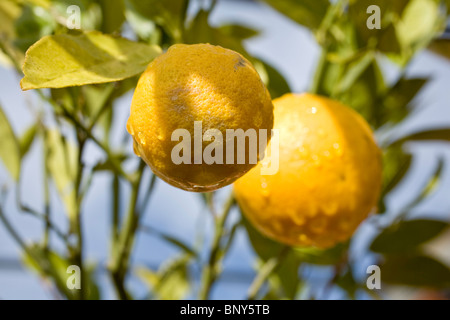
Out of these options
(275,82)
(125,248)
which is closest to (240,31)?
(275,82)

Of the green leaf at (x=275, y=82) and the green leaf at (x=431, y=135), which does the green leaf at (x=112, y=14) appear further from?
the green leaf at (x=431, y=135)

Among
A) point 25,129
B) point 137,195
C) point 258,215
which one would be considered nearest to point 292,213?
point 258,215

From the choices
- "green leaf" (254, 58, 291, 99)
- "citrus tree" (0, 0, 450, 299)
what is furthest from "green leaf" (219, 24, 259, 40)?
"green leaf" (254, 58, 291, 99)

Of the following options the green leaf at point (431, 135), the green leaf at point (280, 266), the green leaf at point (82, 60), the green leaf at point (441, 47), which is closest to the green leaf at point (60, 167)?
the green leaf at point (280, 266)

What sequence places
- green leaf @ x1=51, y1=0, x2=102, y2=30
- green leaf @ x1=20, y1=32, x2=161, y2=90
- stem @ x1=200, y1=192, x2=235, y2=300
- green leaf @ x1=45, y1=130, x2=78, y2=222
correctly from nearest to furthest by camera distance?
green leaf @ x1=20, y1=32, x2=161, y2=90 < green leaf @ x1=51, y1=0, x2=102, y2=30 < stem @ x1=200, y1=192, x2=235, y2=300 < green leaf @ x1=45, y1=130, x2=78, y2=222

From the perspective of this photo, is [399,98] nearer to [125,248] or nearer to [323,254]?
[323,254]

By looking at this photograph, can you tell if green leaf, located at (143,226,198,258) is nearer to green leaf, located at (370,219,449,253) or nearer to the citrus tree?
the citrus tree
